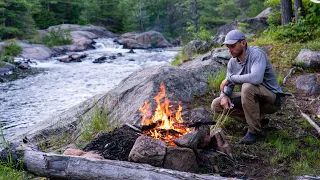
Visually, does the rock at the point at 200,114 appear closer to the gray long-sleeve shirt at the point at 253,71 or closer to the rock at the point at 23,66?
the gray long-sleeve shirt at the point at 253,71

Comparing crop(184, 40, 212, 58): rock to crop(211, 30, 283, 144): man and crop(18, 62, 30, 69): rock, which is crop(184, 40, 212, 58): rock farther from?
crop(18, 62, 30, 69): rock

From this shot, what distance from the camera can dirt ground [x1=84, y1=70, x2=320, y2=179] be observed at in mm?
4367

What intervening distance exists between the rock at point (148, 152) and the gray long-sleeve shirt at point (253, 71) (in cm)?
160

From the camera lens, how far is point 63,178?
3.81 metres

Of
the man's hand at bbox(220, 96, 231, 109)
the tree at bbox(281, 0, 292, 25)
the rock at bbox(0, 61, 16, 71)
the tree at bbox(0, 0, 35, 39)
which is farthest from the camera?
the tree at bbox(0, 0, 35, 39)

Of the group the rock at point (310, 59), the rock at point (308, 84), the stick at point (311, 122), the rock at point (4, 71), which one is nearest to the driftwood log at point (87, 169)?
the stick at point (311, 122)

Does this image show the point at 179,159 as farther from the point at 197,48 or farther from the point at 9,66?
the point at 9,66

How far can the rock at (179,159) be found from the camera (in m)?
4.19

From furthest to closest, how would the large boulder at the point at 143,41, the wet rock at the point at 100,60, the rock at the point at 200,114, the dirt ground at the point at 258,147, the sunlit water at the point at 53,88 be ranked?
the large boulder at the point at 143,41 < the wet rock at the point at 100,60 < the sunlit water at the point at 53,88 < the rock at the point at 200,114 < the dirt ground at the point at 258,147

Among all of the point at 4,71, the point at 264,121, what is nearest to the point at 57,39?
the point at 4,71

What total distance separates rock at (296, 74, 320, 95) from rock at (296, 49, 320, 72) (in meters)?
0.60

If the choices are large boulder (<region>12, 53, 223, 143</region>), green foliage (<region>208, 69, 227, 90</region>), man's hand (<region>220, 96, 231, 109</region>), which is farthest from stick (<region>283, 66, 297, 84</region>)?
man's hand (<region>220, 96, 231, 109</region>)

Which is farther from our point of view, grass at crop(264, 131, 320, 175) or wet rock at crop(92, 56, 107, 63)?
wet rock at crop(92, 56, 107, 63)

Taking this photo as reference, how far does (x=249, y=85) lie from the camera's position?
16.4 ft
